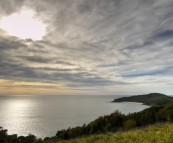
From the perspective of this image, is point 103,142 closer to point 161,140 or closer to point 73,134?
point 161,140

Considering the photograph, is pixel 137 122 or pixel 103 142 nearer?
pixel 103 142

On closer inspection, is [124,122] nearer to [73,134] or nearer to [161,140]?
[73,134]

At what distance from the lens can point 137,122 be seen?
50.5 meters

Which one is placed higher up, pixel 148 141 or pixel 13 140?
pixel 148 141

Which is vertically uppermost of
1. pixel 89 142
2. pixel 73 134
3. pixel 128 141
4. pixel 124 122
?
pixel 128 141

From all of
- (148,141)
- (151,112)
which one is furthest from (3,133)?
(148,141)

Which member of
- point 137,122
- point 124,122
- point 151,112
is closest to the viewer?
point 124,122

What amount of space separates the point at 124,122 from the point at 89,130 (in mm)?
11051

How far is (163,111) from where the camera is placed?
167 ft

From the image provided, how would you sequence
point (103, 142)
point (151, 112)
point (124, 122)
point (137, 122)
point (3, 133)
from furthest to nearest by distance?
point (3, 133) → point (151, 112) → point (137, 122) → point (124, 122) → point (103, 142)

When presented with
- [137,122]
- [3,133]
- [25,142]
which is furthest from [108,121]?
[3,133]

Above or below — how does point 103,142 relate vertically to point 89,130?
above

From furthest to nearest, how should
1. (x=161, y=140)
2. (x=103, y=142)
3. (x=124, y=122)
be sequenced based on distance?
(x=124, y=122)
(x=103, y=142)
(x=161, y=140)

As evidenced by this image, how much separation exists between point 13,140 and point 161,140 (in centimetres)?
6235
